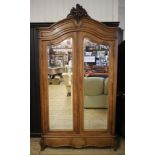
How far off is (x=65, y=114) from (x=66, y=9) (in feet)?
5.73

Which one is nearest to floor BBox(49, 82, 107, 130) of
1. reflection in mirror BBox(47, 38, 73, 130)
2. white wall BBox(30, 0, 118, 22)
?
reflection in mirror BBox(47, 38, 73, 130)

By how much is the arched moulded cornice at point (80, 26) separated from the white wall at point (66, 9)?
63cm

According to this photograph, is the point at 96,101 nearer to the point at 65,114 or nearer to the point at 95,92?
the point at 95,92

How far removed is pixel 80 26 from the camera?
305 centimetres

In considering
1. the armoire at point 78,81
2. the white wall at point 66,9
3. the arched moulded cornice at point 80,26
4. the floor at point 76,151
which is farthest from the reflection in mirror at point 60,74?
the white wall at point 66,9

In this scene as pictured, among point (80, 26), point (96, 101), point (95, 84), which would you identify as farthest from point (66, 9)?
point (96, 101)

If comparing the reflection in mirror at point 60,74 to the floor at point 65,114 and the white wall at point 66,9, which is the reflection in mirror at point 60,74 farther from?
the white wall at point 66,9

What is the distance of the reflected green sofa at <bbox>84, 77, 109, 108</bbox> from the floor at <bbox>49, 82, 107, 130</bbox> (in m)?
0.09

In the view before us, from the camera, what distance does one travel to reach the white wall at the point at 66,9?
→ 3.63 metres
